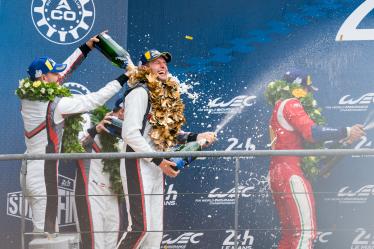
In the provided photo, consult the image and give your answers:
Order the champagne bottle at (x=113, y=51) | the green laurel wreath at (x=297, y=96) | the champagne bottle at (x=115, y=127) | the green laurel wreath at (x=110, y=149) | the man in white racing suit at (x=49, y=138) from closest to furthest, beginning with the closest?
the man in white racing suit at (x=49, y=138)
the green laurel wreath at (x=110, y=149)
the champagne bottle at (x=115, y=127)
the champagne bottle at (x=113, y=51)
the green laurel wreath at (x=297, y=96)

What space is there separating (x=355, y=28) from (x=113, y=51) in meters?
2.13

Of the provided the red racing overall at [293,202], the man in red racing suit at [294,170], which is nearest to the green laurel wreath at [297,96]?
the man in red racing suit at [294,170]

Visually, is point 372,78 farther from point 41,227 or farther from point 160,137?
point 41,227

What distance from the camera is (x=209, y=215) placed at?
23.9ft

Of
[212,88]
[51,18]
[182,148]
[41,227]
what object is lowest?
[41,227]

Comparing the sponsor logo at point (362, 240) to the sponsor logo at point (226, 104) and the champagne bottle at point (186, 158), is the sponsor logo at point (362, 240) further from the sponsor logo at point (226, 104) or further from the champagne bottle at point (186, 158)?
the sponsor logo at point (226, 104)

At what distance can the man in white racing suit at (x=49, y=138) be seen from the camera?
720cm

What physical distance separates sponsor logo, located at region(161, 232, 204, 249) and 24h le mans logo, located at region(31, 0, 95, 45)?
7.85ft

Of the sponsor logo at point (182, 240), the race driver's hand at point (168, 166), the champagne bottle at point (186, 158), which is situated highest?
the champagne bottle at point (186, 158)

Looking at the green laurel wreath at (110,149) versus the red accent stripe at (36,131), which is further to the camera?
the red accent stripe at (36,131)

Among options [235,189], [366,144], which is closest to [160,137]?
[235,189]

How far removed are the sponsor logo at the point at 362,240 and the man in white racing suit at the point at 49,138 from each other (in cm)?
181

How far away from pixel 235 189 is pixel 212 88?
195 centimetres

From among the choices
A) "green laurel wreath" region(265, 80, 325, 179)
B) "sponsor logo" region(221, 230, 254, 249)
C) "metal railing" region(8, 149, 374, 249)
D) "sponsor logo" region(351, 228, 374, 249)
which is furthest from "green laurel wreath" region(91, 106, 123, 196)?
"sponsor logo" region(351, 228, 374, 249)
